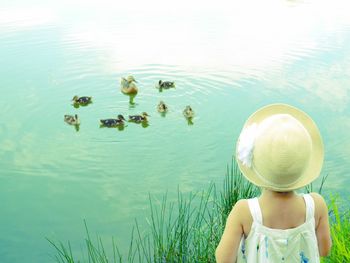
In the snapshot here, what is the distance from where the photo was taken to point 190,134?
4832 mm

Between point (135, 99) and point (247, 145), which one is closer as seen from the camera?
point (247, 145)

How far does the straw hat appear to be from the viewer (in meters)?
1.49

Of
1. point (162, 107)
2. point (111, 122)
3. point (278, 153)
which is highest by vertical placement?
point (278, 153)

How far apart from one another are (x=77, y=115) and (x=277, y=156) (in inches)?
149

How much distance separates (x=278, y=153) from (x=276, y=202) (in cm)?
16

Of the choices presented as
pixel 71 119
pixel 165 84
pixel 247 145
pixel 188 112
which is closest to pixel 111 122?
pixel 71 119

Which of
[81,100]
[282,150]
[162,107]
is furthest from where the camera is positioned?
[81,100]

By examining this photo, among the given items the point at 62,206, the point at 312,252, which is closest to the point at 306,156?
the point at 312,252

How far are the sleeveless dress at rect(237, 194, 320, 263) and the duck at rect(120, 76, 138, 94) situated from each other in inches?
160

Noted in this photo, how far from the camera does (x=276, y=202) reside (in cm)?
156

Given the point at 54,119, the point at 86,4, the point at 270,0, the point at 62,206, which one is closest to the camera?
the point at 62,206

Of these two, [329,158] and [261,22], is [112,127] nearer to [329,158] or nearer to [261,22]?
[329,158]

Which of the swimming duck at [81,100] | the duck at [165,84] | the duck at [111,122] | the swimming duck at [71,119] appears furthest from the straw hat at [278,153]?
the duck at [165,84]

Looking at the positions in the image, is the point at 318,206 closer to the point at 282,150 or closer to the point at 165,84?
the point at 282,150
